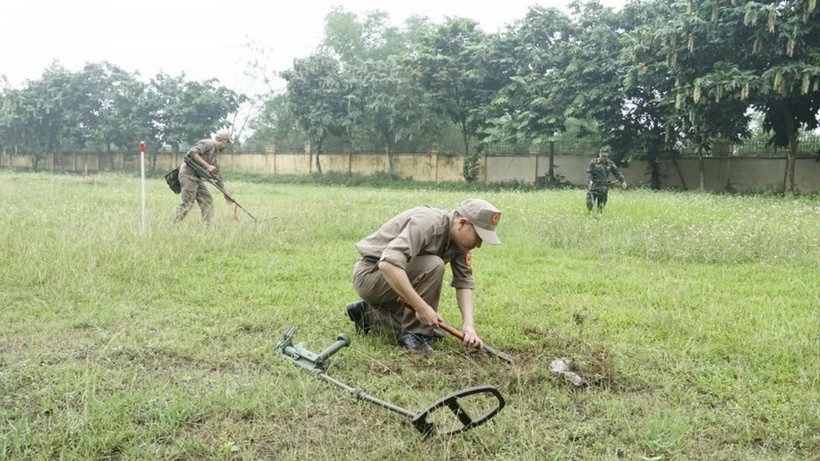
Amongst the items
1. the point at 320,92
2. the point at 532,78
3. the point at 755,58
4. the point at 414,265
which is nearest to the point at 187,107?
the point at 320,92

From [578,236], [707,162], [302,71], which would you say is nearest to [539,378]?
[578,236]

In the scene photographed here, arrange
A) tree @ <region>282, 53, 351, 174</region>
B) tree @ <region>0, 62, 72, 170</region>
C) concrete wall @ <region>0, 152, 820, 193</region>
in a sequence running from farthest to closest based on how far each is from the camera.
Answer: tree @ <region>0, 62, 72, 170</region>
tree @ <region>282, 53, 351, 174</region>
concrete wall @ <region>0, 152, 820, 193</region>

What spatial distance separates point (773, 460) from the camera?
2.62 meters

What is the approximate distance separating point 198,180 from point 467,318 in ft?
21.1

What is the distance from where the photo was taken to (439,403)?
8.44 feet

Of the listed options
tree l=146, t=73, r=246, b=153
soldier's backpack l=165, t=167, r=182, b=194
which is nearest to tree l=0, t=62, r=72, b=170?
tree l=146, t=73, r=246, b=153

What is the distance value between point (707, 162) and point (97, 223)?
2099cm

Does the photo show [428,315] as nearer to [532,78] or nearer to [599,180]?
[599,180]

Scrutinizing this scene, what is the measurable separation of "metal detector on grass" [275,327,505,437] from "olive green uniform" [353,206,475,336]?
1.97 ft

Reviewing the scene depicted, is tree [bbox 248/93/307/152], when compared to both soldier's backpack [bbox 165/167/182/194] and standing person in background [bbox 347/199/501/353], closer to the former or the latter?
soldier's backpack [bbox 165/167/182/194]

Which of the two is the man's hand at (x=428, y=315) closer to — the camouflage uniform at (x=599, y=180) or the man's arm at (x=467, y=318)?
the man's arm at (x=467, y=318)

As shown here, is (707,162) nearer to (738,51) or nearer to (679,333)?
(738,51)

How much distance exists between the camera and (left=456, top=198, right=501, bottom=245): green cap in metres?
3.47

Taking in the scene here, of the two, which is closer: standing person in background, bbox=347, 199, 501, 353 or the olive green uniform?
standing person in background, bbox=347, 199, 501, 353
